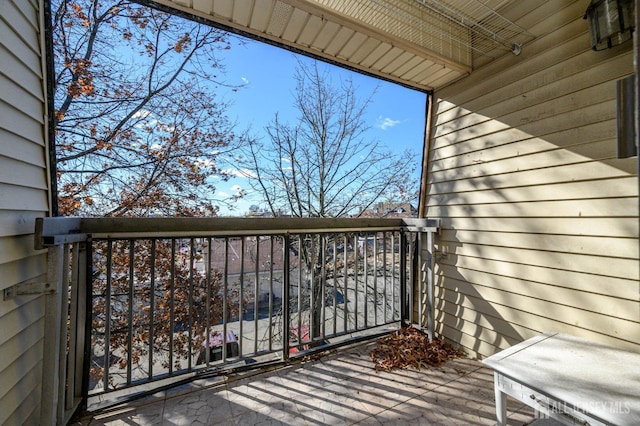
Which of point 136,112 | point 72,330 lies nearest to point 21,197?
point 72,330

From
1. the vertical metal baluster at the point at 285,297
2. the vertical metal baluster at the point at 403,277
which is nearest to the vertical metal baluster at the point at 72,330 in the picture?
the vertical metal baluster at the point at 285,297

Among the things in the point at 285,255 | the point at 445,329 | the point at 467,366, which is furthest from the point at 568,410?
the point at 285,255

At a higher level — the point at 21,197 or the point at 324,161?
the point at 324,161

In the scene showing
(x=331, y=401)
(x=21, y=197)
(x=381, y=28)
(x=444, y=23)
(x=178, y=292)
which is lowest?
(x=331, y=401)

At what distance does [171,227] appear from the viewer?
1828 mm

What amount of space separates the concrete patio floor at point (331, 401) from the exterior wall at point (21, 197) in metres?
0.52

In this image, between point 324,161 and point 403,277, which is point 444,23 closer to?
point 403,277

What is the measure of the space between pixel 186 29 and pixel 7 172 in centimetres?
397

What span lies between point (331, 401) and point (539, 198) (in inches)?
83.1

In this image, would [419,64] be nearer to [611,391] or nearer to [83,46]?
[611,391]

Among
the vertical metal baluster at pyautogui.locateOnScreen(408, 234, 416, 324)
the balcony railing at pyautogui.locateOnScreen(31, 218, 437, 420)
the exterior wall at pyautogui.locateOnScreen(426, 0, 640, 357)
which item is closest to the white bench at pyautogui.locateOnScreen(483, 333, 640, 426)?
the exterior wall at pyautogui.locateOnScreen(426, 0, 640, 357)

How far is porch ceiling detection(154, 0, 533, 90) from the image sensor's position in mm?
1915

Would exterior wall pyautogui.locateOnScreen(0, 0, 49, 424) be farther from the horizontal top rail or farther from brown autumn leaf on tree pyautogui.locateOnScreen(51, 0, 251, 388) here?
brown autumn leaf on tree pyautogui.locateOnScreen(51, 0, 251, 388)

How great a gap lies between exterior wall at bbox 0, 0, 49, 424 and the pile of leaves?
227cm
